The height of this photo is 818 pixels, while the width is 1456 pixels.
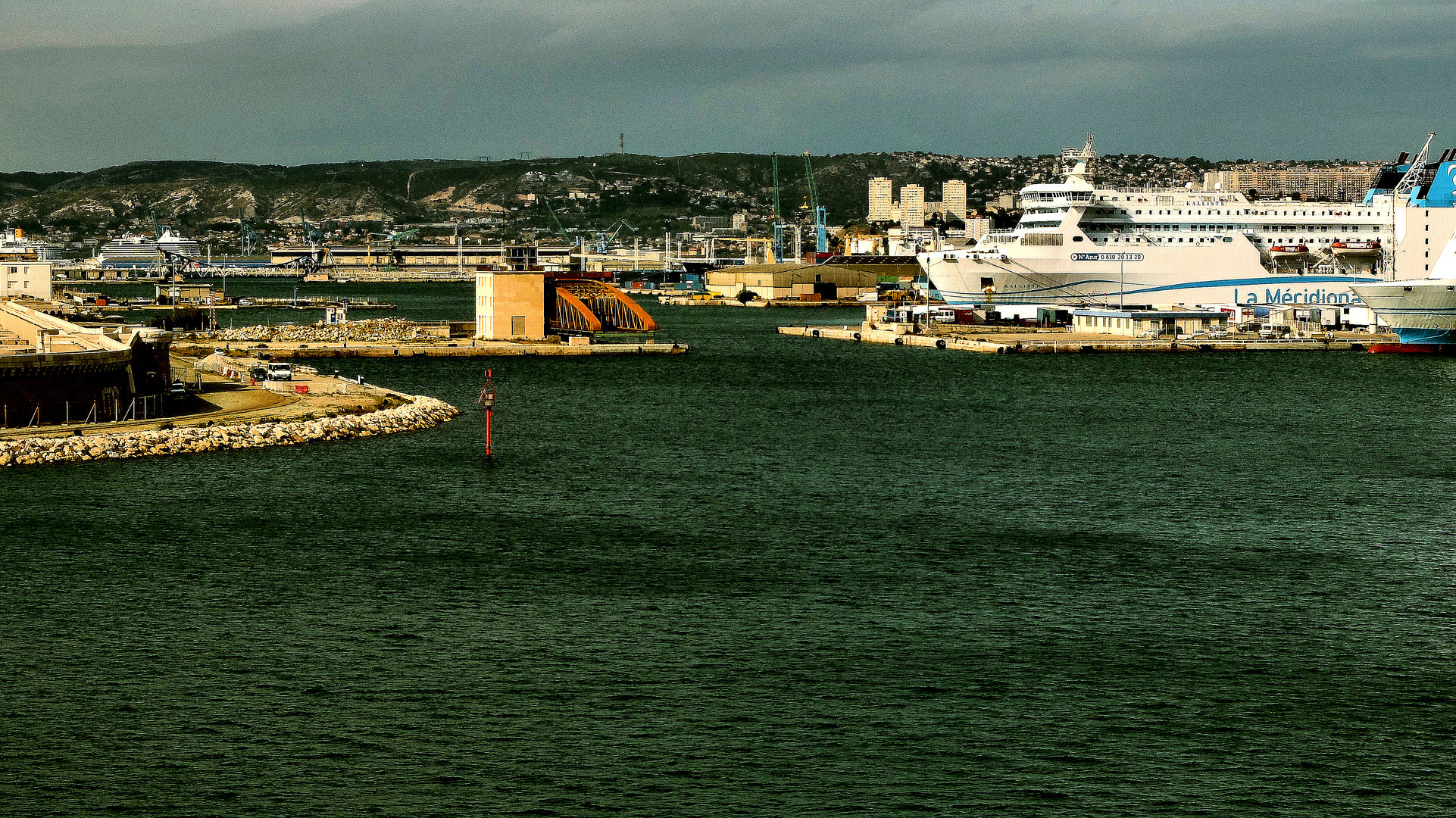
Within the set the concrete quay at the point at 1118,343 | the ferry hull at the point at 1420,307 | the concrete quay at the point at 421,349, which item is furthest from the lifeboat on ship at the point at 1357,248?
the concrete quay at the point at 421,349

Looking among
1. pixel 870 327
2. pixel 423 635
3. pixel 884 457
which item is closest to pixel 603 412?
pixel 884 457

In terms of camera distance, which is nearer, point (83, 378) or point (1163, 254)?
point (83, 378)

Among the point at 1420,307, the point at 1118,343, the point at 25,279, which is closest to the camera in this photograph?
the point at 1420,307

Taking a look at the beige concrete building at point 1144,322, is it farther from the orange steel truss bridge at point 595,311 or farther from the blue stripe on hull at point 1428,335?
the orange steel truss bridge at point 595,311

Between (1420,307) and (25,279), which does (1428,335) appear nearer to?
(1420,307)

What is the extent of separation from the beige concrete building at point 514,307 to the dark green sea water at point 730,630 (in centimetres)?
3025

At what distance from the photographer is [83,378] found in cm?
3534

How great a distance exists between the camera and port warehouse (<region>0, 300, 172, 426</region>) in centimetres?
3419

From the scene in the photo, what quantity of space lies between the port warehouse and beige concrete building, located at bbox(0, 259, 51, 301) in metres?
33.0

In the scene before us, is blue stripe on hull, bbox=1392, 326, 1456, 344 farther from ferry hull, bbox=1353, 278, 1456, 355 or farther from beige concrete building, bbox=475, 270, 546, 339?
beige concrete building, bbox=475, 270, 546, 339

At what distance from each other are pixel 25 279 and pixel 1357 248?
223ft

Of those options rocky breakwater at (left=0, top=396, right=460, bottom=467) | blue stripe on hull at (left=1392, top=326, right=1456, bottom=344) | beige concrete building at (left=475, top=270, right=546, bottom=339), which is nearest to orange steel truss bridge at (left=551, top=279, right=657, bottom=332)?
beige concrete building at (left=475, top=270, right=546, bottom=339)

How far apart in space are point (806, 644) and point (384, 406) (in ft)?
80.8

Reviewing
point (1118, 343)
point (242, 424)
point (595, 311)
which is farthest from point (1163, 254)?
point (242, 424)
